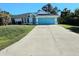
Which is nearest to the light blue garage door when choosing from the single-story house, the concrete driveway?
the single-story house

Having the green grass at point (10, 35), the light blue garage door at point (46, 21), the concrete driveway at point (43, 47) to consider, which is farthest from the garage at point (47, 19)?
the concrete driveway at point (43, 47)

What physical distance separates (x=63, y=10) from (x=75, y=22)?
61.2 ft

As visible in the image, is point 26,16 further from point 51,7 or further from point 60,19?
point 51,7

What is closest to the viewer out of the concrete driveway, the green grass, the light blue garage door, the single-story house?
the concrete driveway

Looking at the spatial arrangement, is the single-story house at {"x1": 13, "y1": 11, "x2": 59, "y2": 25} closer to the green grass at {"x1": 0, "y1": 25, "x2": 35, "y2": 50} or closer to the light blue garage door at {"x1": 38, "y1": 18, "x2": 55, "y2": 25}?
the light blue garage door at {"x1": 38, "y1": 18, "x2": 55, "y2": 25}

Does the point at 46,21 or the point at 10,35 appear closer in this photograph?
the point at 10,35

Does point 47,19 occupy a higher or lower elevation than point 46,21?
higher

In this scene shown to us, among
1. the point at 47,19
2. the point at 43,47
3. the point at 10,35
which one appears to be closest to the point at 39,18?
the point at 47,19

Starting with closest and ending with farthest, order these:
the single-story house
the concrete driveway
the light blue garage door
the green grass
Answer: the concrete driveway < the green grass < the light blue garage door < the single-story house

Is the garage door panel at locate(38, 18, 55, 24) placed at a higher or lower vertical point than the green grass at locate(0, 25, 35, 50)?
lower

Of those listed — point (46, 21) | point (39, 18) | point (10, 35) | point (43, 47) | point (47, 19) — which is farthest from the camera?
point (39, 18)

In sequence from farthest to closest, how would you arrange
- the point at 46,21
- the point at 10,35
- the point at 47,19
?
the point at 47,19 < the point at 46,21 < the point at 10,35

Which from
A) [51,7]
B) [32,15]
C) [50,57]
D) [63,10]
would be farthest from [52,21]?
[50,57]

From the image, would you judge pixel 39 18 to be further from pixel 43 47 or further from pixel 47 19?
pixel 43 47
